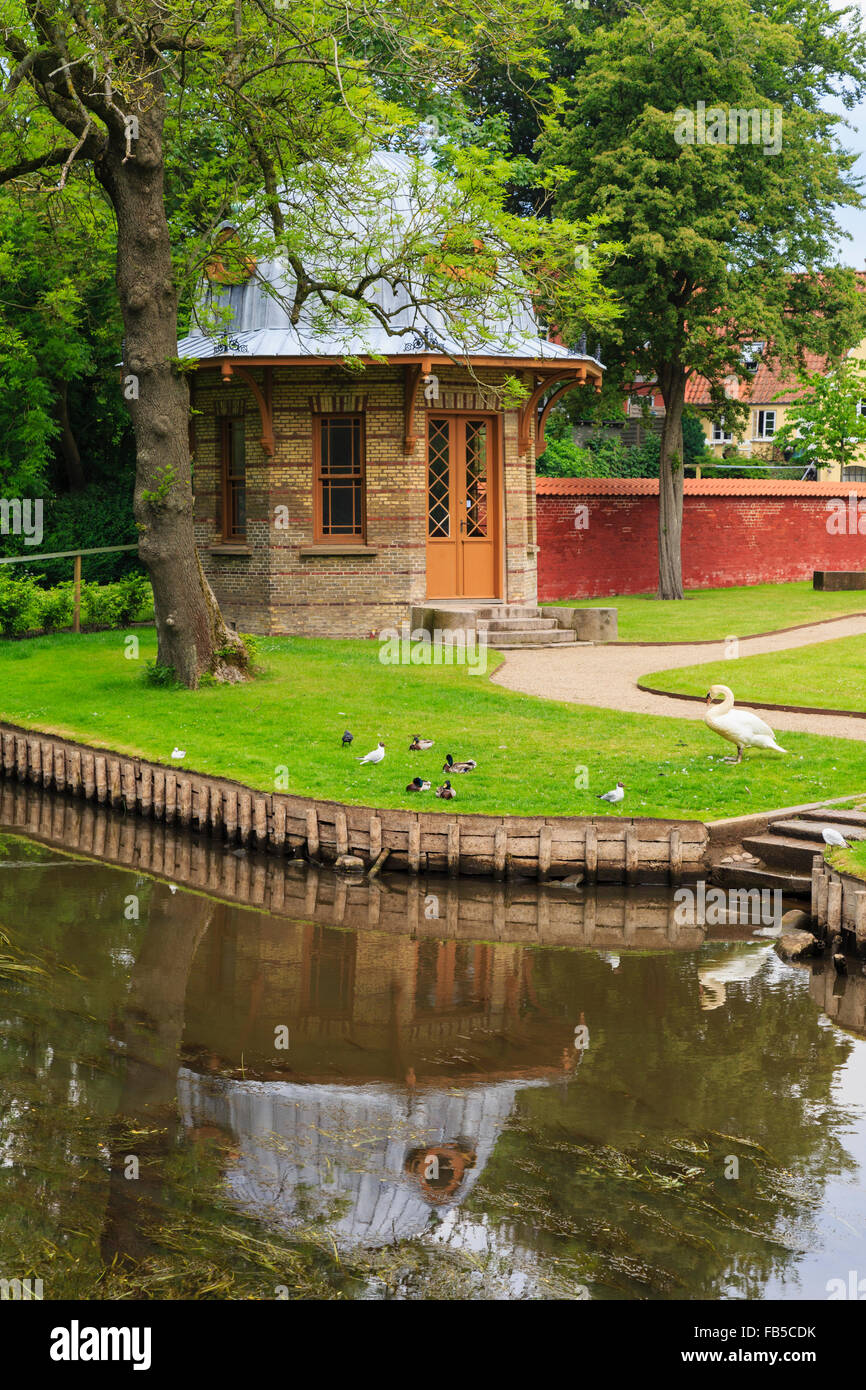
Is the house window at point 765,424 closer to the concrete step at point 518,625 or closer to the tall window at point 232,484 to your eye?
the concrete step at point 518,625

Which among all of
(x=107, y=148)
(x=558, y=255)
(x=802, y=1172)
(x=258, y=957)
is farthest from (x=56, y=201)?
(x=802, y=1172)

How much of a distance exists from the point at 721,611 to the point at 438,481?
7.26m

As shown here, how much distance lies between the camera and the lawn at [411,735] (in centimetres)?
1317

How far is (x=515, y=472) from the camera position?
84.1 feet

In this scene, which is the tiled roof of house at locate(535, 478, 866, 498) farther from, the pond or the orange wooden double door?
the pond

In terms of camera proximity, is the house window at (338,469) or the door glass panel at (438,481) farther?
the door glass panel at (438,481)

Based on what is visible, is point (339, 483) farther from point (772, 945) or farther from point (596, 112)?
point (772, 945)

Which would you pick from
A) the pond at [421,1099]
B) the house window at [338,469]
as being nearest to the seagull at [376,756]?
the pond at [421,1099]

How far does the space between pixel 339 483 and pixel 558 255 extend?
7.94 metres

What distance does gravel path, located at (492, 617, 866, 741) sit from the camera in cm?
1638

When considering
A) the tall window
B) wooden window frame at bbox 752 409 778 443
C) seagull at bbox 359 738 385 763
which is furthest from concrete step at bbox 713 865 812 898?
wooden window frame at bbox 752 409 778 443

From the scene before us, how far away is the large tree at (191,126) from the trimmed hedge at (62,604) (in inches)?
275

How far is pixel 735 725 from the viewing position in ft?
44.8

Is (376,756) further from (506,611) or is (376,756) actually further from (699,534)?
(699,534)
